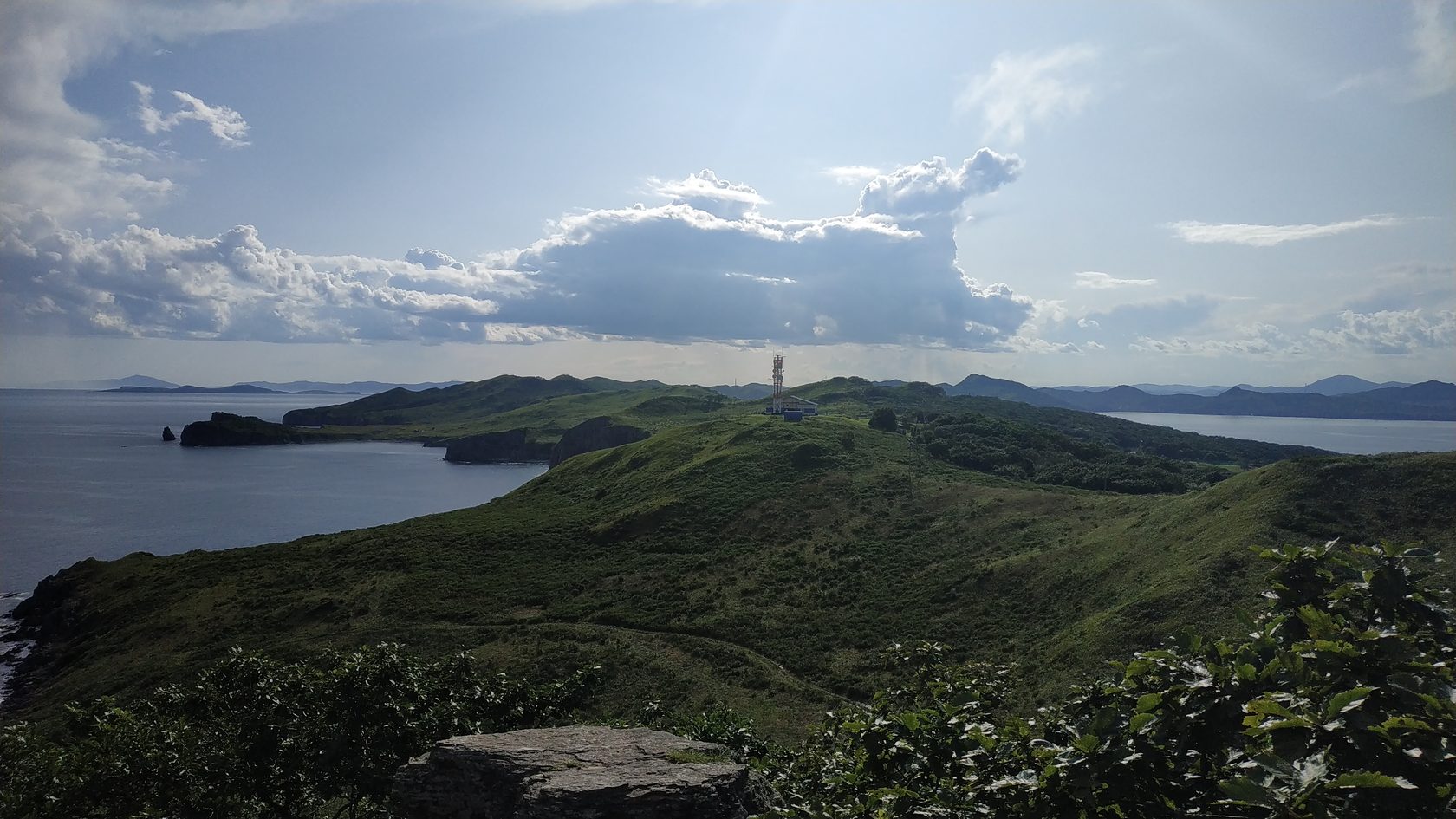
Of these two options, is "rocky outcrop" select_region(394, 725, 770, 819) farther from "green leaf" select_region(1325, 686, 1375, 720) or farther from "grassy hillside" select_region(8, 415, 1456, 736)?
"grassy hillside" select_region(8, 415, 1456, 736)

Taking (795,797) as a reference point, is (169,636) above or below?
below

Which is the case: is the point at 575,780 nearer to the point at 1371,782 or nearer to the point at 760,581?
the point at 1371,782

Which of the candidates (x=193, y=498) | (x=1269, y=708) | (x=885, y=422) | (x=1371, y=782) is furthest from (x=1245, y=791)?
(x=193, y=498)

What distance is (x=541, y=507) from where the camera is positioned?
292 feet

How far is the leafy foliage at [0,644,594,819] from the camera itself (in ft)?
49.7

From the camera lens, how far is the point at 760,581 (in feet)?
183

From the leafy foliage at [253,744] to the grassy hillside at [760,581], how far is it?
65.4ft

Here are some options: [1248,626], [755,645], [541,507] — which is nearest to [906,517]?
[755,645]

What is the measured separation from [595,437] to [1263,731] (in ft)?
→ 543

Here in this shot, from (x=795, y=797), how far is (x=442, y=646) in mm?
42654

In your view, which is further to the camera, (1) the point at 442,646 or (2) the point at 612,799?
(1) the point at 442,646

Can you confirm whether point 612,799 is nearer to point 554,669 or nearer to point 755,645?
point 554,669

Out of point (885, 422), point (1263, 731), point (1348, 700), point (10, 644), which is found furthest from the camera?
point (885, 422)

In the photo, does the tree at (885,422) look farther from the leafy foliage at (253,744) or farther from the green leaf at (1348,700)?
the green leaf at (1348,700)
